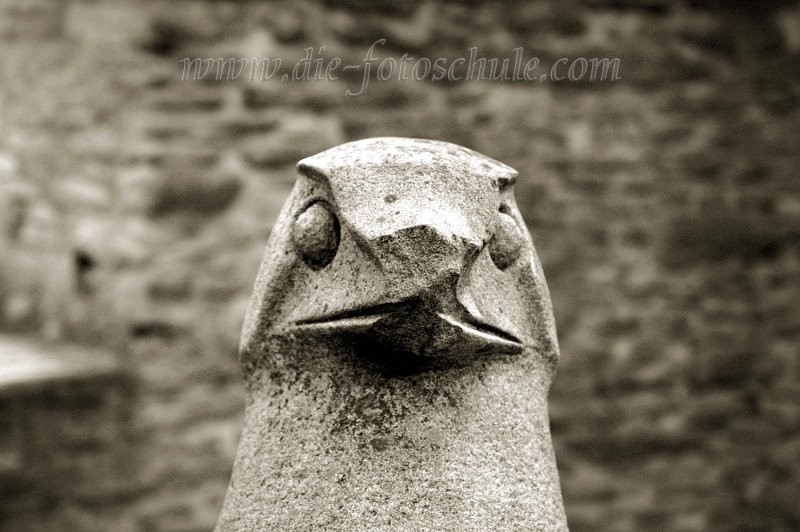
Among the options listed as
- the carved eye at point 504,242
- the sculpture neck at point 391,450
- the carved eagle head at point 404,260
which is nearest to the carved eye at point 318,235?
the carved eagle head at point 404,260

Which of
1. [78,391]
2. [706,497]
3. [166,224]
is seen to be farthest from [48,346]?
[706,497]

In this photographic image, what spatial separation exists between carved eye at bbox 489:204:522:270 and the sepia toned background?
7.19 ft

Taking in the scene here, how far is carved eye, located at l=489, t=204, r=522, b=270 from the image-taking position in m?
1.29

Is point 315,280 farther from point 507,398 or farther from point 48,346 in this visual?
point 48,346

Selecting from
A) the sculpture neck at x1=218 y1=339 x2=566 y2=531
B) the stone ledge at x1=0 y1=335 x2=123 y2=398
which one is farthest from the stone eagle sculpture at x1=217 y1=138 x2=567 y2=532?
the stone ledge at x1=0 y1=335 x2=123 y2=398

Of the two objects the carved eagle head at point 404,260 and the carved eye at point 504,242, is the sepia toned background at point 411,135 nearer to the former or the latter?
the carved eagle head at point 404,260

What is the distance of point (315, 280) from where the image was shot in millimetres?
Result: 1255

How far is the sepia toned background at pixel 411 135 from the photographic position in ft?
10.7

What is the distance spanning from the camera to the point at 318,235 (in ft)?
4.09

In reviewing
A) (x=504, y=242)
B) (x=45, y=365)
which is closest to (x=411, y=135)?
(x=45, y=365)

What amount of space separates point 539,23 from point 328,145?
Answer: 116 cm

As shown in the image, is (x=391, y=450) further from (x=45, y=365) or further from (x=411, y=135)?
(x=411, y=135)

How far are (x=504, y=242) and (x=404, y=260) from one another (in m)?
0.22

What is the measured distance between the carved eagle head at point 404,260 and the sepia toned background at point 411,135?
6.72 ft
